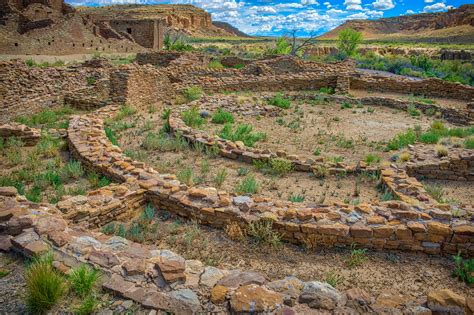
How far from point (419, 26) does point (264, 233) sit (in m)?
138

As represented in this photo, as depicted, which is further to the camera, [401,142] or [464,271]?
[401,142]

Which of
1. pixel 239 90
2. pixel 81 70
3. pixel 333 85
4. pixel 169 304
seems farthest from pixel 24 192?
pixel 333 85

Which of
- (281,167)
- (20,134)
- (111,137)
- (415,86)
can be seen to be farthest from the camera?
(415,86)

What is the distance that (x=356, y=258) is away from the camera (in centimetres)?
428

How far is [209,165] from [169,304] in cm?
467

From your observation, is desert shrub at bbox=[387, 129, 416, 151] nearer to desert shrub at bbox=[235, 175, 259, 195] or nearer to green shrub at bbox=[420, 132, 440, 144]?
green shrub at bbox=[420, 132, 440, 144]

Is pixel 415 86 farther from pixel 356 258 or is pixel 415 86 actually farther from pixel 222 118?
pixel 356 258

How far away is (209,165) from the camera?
24.3 ft

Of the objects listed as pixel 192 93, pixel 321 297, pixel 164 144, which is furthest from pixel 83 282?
pixel 192 93

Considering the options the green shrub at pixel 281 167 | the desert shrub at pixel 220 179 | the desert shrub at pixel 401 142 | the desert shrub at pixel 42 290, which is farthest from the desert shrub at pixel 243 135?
the desert shrub at pixel 42 290

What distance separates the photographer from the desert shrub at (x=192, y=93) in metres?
13.7

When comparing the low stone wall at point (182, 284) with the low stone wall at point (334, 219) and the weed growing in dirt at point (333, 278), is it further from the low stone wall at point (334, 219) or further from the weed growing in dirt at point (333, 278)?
the low stone wall at point (334, 219)

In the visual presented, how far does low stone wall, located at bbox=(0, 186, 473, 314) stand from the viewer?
2881 millimetres

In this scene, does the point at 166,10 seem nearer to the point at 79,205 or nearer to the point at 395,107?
the point at 395,107
